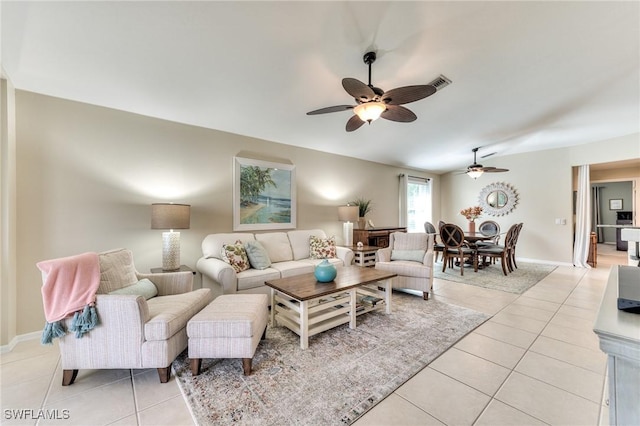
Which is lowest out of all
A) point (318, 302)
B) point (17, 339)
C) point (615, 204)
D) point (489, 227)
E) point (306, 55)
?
point (17, 339)

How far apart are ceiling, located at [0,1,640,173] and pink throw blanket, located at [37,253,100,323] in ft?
6.07

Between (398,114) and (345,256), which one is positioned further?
(345,256)

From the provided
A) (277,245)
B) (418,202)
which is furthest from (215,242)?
(418,202)

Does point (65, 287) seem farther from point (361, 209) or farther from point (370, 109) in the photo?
point (361, 209)

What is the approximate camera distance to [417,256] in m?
4.01

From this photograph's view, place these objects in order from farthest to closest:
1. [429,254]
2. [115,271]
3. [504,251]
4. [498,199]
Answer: [498,199], [504,251], [429,254], [115,271]

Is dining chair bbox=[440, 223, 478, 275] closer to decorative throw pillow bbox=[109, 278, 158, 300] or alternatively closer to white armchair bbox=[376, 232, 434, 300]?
white armchair bbox=[376, 232, 434, 300]

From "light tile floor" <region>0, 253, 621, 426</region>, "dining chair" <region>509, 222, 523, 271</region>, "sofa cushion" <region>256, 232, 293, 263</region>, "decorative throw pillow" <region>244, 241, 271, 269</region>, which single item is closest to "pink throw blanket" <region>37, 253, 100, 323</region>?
"light tile floor" <region>0, 253, 621, 426</region>

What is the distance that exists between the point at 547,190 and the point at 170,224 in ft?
26.2

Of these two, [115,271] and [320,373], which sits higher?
[115,271]

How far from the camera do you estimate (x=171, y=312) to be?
2.03 m

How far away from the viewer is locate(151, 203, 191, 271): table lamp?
2941 millimetres

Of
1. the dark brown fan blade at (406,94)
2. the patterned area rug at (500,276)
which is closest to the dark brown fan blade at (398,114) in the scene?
the dark brown fan blade at (406,94)

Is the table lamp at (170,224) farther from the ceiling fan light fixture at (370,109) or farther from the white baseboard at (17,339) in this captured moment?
the ceiling fan light fixture at (370,109)
